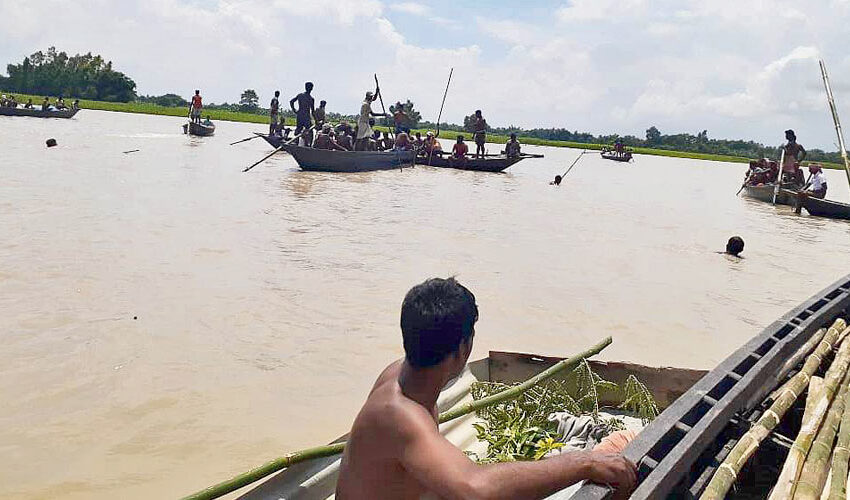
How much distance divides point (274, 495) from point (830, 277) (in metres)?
9.14

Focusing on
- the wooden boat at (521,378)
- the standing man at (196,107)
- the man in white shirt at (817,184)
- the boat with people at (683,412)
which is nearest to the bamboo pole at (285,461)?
the boat with people at (683,412)

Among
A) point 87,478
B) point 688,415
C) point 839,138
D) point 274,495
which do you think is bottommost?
point 87,478

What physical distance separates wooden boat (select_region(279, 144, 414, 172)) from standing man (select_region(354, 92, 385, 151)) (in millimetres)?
472

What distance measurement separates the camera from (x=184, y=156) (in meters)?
18.9

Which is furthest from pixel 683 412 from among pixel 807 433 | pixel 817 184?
pixel 817 184

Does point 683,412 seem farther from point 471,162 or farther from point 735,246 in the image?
point 471,162

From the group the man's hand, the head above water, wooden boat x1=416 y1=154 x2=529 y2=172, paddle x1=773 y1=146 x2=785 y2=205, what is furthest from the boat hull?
the man's hand

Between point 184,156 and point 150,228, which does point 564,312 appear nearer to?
point 150,228

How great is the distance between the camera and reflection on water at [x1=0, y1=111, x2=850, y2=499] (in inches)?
141

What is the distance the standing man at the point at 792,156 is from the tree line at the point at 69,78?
51.6 metres

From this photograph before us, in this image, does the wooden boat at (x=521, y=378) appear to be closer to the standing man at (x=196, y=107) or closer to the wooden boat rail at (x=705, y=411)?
the wooden boat rail at (x=705, y=411)

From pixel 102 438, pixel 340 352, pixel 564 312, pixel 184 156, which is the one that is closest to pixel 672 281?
pixel 564 312

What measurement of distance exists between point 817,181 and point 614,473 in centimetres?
1634

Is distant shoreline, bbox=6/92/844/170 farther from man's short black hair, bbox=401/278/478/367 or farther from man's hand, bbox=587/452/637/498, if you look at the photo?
man's short black hair, bbox=401/278/478/367
